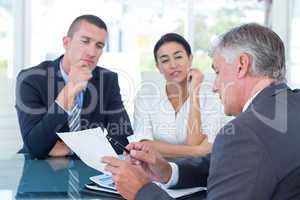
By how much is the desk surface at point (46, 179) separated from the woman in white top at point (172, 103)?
2.02 feet

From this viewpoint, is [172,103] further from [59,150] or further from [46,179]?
[46,179]

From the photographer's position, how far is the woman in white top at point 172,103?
238 cm

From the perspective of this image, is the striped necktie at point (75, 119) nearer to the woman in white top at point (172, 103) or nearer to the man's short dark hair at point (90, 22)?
the woman in white top at point (172, 103)

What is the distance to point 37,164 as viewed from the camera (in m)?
1.81

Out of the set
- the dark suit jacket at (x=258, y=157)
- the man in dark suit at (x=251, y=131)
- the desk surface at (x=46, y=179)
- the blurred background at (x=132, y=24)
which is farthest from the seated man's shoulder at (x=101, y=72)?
the dark suit jacket at (x=258, y=157)

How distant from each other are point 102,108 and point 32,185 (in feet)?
3.10

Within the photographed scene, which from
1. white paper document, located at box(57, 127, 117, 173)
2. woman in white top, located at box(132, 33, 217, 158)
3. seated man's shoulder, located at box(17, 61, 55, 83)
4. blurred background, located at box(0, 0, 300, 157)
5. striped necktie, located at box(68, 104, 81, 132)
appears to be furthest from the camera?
blurred background, located at box(0, 0, 300, 157)

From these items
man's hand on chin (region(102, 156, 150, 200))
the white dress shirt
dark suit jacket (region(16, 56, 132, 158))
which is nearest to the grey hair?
man's hand on chin (region(102, 156, 150, 200))

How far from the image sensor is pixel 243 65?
43.9 inches

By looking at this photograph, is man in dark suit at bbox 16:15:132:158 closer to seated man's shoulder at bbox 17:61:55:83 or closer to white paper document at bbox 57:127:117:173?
seated man's shoulder at bbox 17:61:55:83

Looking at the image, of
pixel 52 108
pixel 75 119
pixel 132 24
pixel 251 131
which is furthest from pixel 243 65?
pixel 132 24

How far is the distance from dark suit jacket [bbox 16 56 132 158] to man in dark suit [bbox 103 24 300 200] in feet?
2.37

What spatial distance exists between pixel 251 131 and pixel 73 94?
3.99 ft

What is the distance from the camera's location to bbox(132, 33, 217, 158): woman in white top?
2.38m
